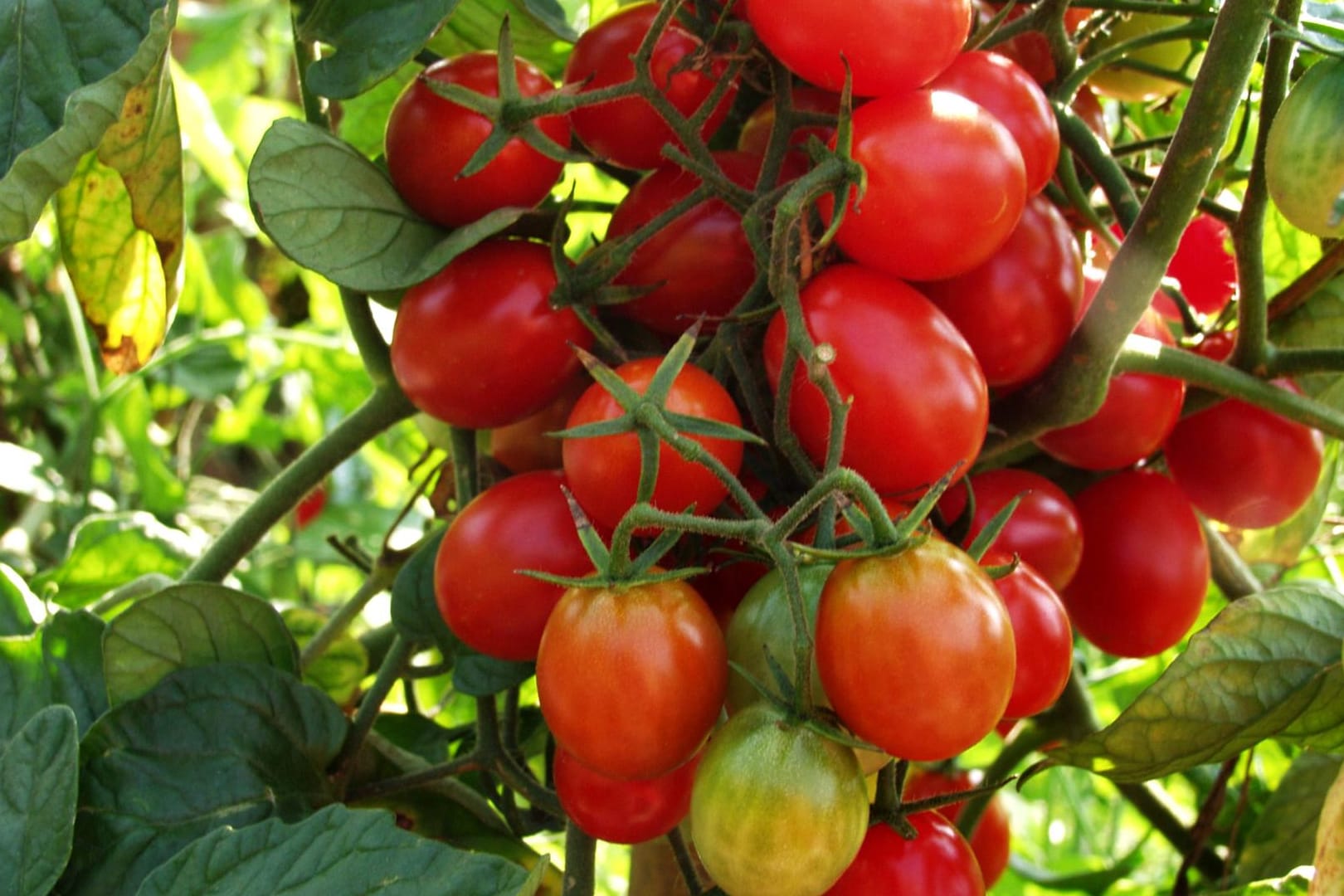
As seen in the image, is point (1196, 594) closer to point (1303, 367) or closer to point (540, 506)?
point (1303, 367)

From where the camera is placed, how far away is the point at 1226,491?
0.61 m

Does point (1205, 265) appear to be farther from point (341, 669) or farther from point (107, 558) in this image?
point (107, 558)

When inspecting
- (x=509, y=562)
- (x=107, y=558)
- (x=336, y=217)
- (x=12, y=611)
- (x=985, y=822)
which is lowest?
(x=985, y=822)

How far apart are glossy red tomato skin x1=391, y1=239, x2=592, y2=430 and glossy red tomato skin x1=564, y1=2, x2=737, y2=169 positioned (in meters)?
0.05

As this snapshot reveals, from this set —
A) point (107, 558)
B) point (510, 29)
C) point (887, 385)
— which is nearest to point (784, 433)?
point (887, 385)

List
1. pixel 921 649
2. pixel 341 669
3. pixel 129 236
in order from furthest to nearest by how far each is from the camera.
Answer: pixel 341 669
pixel 129 236
pixel 921 649

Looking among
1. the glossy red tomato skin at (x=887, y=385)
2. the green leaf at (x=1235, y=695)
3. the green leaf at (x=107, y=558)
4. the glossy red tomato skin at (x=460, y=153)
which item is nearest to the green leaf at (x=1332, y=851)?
the green leaf at (x=1235, y=695)

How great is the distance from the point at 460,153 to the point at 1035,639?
28cm

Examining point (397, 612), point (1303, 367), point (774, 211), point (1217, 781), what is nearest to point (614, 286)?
point (774, 211)

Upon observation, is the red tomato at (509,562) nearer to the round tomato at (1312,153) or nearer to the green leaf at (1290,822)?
the round tomato at (1312,153)

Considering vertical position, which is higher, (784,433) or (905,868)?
(784,433)

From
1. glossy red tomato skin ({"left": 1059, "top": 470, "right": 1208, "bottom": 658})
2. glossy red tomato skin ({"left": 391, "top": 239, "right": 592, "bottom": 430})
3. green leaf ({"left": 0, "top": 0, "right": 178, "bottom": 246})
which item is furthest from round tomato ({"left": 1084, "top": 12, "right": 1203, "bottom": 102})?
green leaf ({"left": 0, "top": 0, "right": 178, "bottom": 246})

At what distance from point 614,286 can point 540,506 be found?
0.30ft

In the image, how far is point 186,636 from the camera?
54 cm
